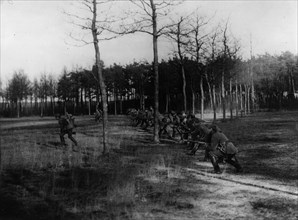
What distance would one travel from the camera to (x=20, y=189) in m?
10.9

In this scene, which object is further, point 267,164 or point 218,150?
point 267,164

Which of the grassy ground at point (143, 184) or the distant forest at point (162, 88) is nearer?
the grassy ground at point (143, 184)

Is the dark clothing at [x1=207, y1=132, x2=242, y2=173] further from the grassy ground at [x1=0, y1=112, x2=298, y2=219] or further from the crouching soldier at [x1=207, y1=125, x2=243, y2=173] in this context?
the grassy ground at [x1=0, y1=112, x2=298, y2=219]

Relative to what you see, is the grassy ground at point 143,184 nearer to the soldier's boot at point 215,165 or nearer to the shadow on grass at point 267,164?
the shadow on grass at point 267,164

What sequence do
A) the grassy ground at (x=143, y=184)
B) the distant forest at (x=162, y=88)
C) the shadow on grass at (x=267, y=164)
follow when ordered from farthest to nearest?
the distant forest at (x=162, y=88)
the shadow on grass at (x=267, y=164)
the grassy ground at (x=143, y=184)

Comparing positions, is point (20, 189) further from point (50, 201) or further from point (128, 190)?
point (128, 190)

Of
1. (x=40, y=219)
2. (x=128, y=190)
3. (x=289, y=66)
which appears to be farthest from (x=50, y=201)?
(x=289, y=66)

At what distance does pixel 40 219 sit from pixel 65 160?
19.0 ft

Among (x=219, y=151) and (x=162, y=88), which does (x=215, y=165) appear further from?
(x=162, y=88)

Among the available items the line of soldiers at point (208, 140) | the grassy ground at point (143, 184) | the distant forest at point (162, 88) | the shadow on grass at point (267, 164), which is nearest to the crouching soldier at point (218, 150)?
the line of soldiers at point (208, 140)

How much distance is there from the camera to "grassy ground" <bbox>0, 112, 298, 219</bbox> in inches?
316

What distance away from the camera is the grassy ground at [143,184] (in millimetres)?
8031

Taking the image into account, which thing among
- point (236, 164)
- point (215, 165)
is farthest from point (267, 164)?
point (215, 165)

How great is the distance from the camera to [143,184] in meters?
10.3
